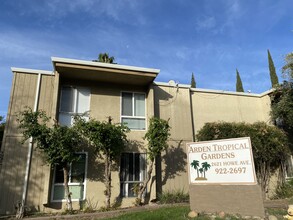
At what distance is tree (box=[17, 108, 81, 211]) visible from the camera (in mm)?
9812

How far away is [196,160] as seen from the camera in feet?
27.8

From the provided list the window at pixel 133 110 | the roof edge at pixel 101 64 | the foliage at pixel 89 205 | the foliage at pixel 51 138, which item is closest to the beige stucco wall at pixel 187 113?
the window at pixel 133 110

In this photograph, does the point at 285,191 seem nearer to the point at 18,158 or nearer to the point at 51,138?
the point at 51,138

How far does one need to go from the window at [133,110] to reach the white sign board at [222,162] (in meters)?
4.35

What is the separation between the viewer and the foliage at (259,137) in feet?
39.8

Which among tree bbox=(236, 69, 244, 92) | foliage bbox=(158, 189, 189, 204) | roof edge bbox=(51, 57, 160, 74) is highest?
tree bbox=(236, 69, 244, 92)

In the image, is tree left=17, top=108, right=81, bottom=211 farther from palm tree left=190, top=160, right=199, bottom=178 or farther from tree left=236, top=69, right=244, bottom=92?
tree left=236, top=69, right=244, bottom=92

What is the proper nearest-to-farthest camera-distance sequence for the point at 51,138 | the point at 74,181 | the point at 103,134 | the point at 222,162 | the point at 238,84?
the point at 222,162
the point at 51,138
the point at 103,134
the point at 74,181
the point at 238,84

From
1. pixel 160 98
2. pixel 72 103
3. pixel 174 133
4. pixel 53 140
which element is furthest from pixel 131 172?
pixel 72 103

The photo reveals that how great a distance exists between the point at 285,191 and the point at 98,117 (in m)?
10.1

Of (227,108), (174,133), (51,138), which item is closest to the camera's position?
(51,138)

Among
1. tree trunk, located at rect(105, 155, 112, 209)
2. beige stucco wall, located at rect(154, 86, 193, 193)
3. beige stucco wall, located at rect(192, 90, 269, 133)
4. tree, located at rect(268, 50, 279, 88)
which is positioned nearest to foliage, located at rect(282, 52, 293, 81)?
beige stucco wall, located at rect(192, 90, 269, 133)

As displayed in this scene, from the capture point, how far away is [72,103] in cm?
1209

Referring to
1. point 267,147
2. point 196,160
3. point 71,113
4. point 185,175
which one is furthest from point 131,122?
point 267,147
